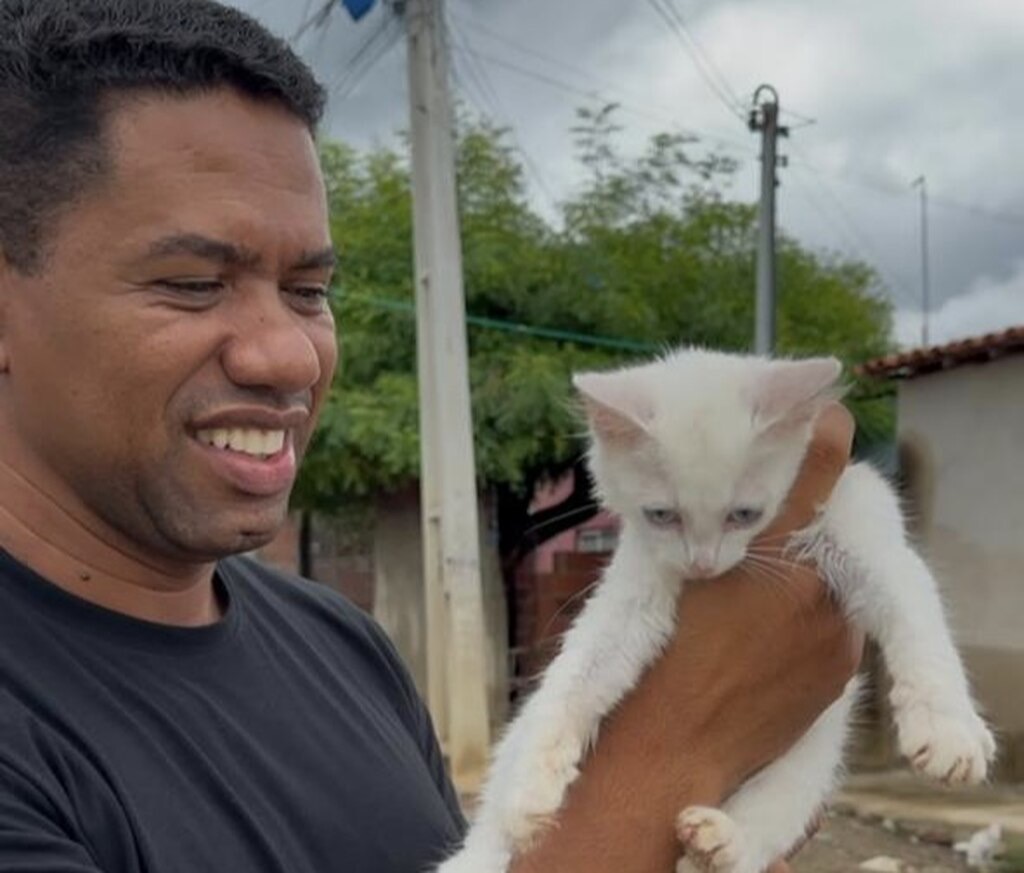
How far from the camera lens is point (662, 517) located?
2555mm

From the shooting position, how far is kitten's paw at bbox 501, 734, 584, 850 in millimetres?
2150

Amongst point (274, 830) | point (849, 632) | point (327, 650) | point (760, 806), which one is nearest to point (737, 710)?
point (849, 632)

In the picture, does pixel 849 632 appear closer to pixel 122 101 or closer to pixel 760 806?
pixel 760 806

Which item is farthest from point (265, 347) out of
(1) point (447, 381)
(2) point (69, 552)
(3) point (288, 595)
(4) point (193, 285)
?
(1) point (447, 381)

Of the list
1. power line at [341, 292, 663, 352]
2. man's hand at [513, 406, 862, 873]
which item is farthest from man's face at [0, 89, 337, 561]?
power line at [341, 292, 663, 352]

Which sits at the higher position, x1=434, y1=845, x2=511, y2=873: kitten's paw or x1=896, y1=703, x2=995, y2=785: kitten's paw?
x1=896, y1=703, x2=995, y2=785: kitten's paw

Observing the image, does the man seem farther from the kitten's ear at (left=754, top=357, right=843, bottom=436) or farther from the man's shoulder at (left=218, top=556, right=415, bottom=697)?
the kitten's ear at (left=754, top=357, right=843, bottom=436)

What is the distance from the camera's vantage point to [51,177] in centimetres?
154

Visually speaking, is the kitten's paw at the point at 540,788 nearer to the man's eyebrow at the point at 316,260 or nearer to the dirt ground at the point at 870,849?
the man's eyebrow at the point at 316,260

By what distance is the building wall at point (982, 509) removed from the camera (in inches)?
391

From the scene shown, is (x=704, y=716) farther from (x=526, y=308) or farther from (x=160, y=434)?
(x=526, y=308)

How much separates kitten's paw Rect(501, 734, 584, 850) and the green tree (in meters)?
9.63

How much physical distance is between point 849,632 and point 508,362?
10.6 m

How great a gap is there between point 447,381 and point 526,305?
11.3 feet
